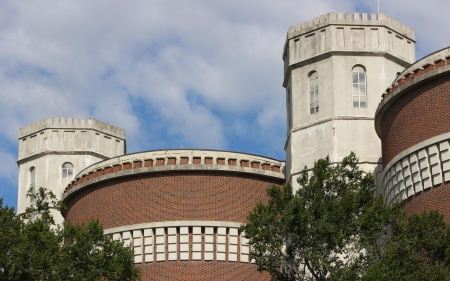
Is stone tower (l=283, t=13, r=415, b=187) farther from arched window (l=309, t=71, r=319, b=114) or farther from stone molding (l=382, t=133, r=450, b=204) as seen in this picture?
stone molding (l=382, t=133, r=450, b=204)

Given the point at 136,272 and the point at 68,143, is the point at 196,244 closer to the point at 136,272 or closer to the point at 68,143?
the point at 136,272

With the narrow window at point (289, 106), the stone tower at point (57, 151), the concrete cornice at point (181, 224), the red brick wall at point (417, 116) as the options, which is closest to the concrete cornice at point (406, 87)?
the red brick wall at point (417, 116)

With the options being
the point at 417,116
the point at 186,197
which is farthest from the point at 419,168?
the point at 186,197

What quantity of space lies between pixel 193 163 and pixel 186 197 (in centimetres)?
175

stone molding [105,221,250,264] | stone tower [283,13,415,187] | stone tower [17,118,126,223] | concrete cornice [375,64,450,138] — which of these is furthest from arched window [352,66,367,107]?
stone tower [17,118,126,223]

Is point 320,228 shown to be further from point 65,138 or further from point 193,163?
point 65,138

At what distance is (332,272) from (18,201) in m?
32.6

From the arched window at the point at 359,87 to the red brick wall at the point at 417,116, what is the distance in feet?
19.1

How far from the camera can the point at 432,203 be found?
4534cm

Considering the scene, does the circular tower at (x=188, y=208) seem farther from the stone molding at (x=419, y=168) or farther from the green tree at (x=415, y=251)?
the green tree at (x=415, y=251)

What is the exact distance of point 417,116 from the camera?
153 feet

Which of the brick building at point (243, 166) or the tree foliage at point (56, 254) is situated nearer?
the tree foliage at point (56, 254)

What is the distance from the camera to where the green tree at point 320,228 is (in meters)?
42.0

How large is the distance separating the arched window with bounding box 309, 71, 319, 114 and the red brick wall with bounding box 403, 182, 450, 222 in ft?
33.3
